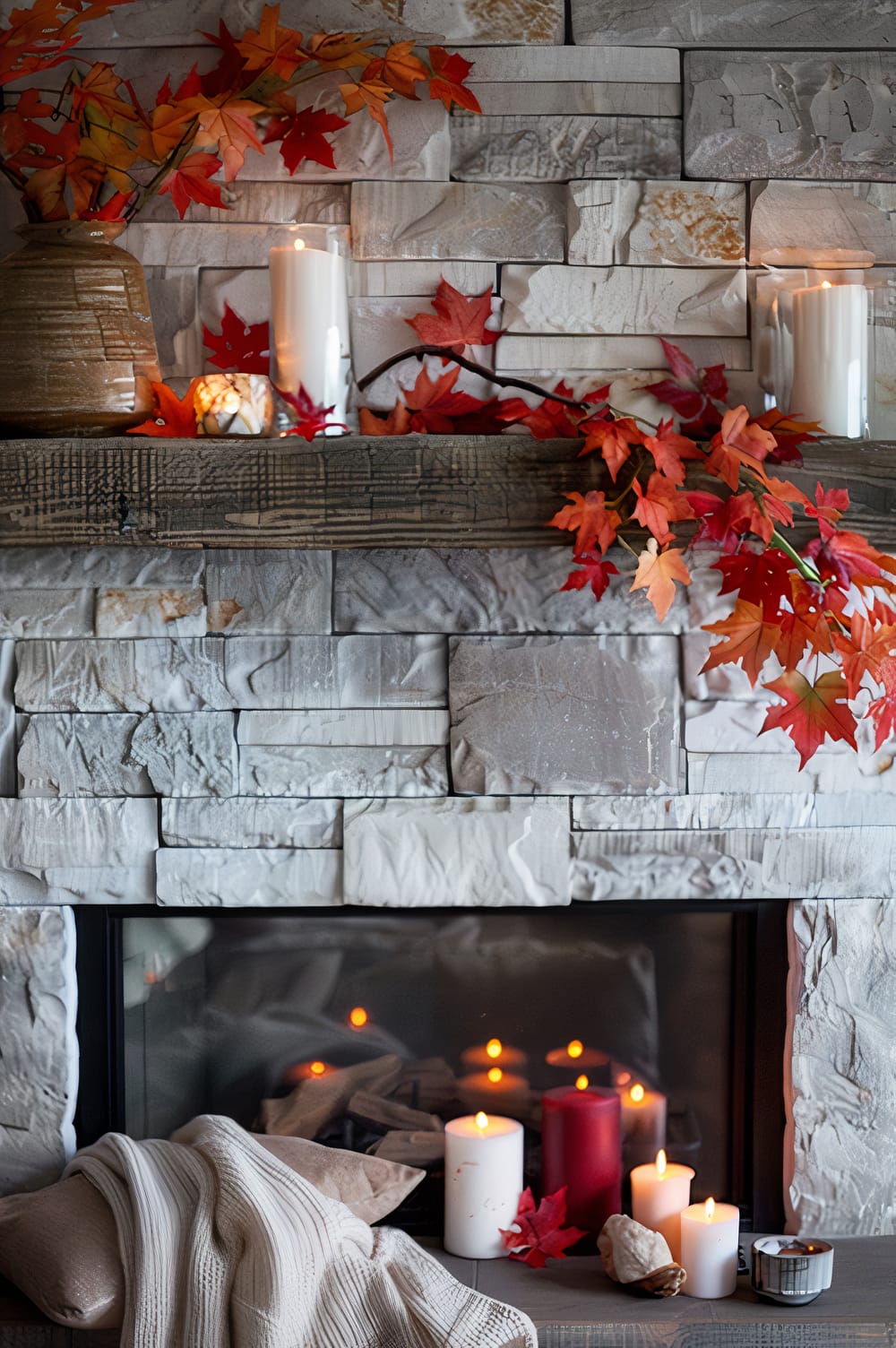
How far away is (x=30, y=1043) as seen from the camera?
1424mm

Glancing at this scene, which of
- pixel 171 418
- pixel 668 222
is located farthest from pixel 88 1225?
pixel 668 222

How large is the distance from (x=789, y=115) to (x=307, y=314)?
1.97 ft

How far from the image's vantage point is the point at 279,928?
1482mm

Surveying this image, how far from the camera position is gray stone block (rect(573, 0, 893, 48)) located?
139cm

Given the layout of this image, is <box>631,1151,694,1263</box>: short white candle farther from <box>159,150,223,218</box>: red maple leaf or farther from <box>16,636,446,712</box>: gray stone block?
<box>159,150,223,218</box>: red maple leaf

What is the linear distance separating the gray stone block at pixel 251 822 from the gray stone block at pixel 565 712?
164 millimetres

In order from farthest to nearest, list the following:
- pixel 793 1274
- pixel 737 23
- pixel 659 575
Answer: pixel 737 23 < pixel 793 1274 < pixel 659 575

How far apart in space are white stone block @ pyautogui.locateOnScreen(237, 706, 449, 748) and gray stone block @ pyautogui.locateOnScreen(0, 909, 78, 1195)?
0.32 meters

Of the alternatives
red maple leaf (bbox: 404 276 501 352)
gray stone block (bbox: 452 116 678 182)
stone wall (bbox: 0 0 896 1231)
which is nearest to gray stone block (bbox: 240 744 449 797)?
stone wall (bbox: 0 0 896 1231)

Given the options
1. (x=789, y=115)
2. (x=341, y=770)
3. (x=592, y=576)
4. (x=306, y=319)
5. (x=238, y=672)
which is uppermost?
(x=789, y=115)

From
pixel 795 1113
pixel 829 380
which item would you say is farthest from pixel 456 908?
pixel 829 380

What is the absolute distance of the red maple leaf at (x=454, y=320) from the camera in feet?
4.59

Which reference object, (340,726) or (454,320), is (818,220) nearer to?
(454,320)

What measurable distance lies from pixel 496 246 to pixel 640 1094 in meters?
1.01
